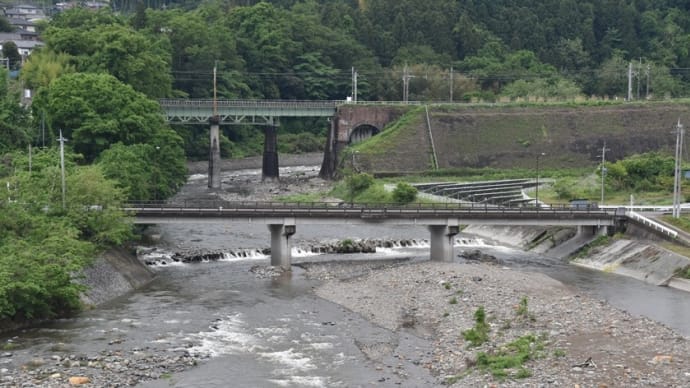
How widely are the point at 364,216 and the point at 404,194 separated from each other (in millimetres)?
20075

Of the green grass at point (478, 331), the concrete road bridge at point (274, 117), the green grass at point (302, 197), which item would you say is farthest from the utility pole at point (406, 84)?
the green grass at point (478, 331)

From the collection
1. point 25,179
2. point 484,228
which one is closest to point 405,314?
point 25,179

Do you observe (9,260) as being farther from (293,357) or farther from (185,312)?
(293,357)

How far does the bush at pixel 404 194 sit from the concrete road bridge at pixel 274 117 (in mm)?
26224

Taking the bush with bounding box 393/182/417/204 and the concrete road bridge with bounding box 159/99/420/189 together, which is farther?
the concrete road bridge with bounding box 159/99/420/189

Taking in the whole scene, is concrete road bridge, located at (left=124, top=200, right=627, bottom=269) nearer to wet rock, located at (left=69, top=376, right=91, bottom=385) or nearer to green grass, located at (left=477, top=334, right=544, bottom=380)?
green grass, located at (left=477, top=334, right=544, bottom=380)

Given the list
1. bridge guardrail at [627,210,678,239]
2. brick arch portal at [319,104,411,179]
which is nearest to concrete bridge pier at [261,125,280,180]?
brick arch portal at [319,104,411,179]

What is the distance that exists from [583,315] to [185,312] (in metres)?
20.8

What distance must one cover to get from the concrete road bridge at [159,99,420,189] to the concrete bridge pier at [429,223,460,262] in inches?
1712

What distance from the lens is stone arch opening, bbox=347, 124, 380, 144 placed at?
12850 cm

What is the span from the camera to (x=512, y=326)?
50.2 m

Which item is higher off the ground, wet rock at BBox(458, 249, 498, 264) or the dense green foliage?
the dense green foliage

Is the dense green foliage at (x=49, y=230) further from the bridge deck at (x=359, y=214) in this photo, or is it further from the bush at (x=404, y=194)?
the bush at (x=404, y=194)

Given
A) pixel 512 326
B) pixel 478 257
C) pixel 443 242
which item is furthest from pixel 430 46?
pixel 512 326
